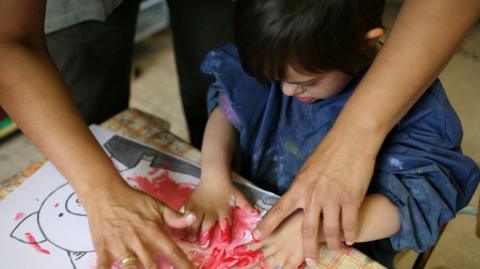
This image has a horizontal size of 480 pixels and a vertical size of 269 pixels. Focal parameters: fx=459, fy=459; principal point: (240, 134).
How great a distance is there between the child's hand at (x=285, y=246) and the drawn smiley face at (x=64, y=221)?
25 centimetres

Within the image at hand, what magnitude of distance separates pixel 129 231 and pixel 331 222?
265 mm

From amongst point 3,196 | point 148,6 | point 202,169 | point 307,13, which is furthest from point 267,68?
point 148,6

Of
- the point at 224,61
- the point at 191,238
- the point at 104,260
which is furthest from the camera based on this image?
the point at 224,61

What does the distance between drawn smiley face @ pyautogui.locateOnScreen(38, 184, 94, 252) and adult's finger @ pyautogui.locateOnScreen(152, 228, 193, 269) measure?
0.13 meters

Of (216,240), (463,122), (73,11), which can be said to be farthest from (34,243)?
(463,122)

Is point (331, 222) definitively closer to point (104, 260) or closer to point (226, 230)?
point (226, 230)

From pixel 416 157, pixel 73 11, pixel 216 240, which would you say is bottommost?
pixel 216 240

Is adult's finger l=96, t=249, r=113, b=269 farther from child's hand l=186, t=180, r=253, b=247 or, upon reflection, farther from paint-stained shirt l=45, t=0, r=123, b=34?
paint-stained shirt l=45, t=0, r=123, b=34

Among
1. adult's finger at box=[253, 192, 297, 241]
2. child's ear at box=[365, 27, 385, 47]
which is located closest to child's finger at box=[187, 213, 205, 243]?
adult's finger at box=[253, 192, 297, 241]

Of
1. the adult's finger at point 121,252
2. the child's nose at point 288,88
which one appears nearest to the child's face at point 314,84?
the child's nose at point 288,88

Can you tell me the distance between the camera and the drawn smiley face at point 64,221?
0.68 meters

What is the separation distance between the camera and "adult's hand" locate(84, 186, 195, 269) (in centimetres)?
59

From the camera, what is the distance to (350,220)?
2.02 ft

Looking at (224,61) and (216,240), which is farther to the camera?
(224,61)
